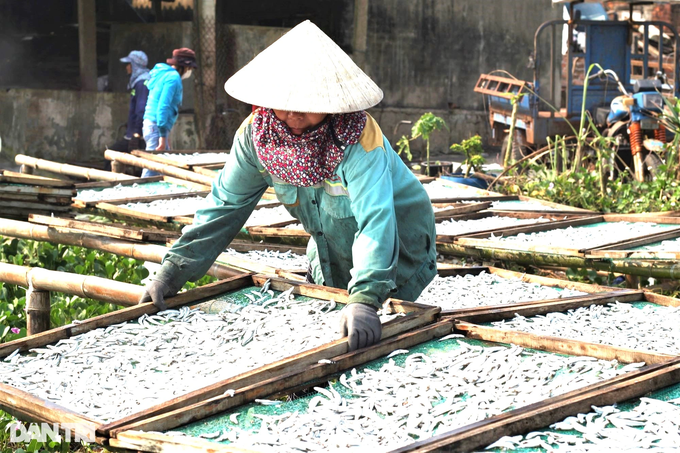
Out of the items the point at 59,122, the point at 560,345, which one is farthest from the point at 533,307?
the point at 59,122

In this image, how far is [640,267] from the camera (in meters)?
4.21

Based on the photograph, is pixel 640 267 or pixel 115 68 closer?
pixel 640 267

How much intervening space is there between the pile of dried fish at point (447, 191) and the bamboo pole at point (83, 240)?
2.67 meters

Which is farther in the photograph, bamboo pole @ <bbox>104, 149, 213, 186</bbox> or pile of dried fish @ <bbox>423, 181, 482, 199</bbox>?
bamboo pole @ <bbox>104, 149, 213, 186</bbox>

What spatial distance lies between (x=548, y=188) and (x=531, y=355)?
5300mm

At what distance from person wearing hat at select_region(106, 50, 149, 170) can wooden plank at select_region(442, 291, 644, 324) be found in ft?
20.7

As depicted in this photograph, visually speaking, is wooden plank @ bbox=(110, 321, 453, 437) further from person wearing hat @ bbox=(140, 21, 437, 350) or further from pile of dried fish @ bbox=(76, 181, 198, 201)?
pile of dried fish @ bbox=(76, 181, 198, 201)

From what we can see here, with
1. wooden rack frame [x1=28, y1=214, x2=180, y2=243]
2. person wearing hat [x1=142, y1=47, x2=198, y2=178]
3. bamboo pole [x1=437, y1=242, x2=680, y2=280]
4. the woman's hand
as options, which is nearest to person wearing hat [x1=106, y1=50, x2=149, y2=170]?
person wearing hat [x1=142, y1=47, x2=198, y2=178]

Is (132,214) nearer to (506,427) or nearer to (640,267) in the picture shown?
(640,267)

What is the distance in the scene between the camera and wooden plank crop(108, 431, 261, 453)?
1983 millimetres

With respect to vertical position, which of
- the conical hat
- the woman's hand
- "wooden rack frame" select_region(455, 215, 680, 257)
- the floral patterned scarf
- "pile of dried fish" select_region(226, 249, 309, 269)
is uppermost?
the conical hat

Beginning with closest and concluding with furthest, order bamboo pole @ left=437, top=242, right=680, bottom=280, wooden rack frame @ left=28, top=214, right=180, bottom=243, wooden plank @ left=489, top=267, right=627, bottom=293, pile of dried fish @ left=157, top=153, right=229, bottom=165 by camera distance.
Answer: wooden plank @ left=489, top=267, right=627, bottom=293, bamboo pole @ left=437, top=242, right=680, bottom=280, wooden rack frame @ left=28, top=214, right=180, bottom=243, pile of dried fish @ left=157, top=153, right=229, bottom=165

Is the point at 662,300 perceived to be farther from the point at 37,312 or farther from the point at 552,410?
the point at 37,312

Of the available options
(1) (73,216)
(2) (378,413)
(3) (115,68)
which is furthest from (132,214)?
(3) (115,68)
